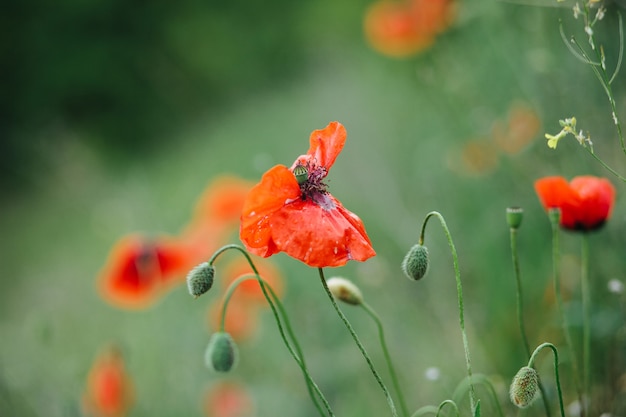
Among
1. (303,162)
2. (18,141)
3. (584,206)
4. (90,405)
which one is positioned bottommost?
(584,206)

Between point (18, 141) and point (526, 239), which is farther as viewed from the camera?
point (18, 141)

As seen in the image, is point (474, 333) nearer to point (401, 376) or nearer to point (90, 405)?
point (401, 376)

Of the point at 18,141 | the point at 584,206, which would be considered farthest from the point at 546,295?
the point at 18,141

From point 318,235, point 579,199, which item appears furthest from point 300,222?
point 579,199

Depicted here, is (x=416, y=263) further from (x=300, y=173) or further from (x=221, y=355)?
(x=221, y=355)

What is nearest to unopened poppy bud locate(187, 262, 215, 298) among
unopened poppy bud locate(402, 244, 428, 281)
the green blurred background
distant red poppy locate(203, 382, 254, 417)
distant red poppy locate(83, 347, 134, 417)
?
unopened poppy bud locate(402, 244, 428, 281)

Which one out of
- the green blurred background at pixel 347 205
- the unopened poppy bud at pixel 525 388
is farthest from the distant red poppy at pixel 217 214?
the unopened poppy bud at pixel 525 388

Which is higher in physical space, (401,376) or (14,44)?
(14,44)
